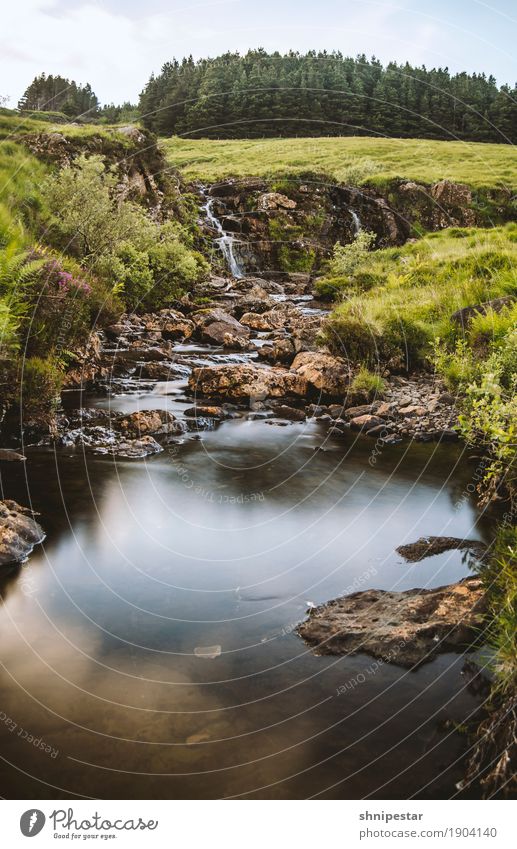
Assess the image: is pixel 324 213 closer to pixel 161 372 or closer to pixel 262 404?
pixel 161 372

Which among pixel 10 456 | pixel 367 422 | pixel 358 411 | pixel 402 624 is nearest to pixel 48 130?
pixel 358 411

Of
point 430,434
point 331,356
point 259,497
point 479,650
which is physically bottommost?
point 479,650

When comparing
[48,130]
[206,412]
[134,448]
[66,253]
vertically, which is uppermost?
[48,130]

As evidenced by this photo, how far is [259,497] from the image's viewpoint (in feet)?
33.3

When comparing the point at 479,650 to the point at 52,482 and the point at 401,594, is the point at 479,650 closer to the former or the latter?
the point at 401,594

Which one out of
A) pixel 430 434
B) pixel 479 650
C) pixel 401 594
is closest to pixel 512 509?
pixel 401 594

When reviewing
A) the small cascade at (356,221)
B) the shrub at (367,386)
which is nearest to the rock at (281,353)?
the shrub at (367,386)

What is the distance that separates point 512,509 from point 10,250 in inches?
384

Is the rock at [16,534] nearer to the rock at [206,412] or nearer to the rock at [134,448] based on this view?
the rock at [134,448]

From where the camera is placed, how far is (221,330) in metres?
20.8

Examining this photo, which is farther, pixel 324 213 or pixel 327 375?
pixel 324 213

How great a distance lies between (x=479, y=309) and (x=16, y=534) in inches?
517

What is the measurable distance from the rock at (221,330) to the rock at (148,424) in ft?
24.6

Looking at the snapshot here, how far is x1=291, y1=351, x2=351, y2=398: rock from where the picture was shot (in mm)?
15312
